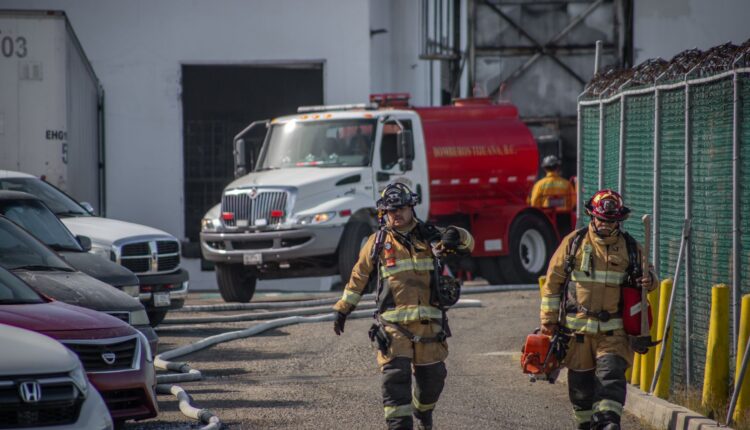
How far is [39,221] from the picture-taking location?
538 inches

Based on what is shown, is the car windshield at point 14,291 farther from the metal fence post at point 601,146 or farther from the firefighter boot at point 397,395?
the metal fence post at point 601,146

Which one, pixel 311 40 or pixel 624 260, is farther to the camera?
pixel 311 40

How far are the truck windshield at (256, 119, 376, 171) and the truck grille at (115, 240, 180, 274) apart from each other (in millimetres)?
4251

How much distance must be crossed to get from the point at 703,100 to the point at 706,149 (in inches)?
14.9

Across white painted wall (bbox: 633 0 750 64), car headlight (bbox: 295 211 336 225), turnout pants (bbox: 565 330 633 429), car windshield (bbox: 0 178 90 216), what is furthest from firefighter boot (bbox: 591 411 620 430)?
white painted wall (bbox: 633 0 750 64)

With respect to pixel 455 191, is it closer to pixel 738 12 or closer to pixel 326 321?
pixel 326 321

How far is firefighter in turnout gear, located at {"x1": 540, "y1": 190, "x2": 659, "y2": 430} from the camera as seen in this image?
877 cm

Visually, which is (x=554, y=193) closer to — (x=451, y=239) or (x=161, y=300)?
(x=161, y=300)

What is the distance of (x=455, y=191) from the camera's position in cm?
2228

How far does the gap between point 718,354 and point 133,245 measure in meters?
8.43

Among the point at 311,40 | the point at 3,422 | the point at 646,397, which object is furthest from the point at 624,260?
the point at 311,40

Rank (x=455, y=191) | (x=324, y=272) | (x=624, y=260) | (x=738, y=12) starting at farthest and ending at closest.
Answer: (x=738, y=12) → (x=455, y=191) → (x=324, y=272) → (x=624, y=260)

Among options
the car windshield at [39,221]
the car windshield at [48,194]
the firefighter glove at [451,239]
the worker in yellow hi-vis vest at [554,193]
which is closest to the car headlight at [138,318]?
the car windshield at [39,221]

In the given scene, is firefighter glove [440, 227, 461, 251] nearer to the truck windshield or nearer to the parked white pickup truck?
the parked white pickup truck
